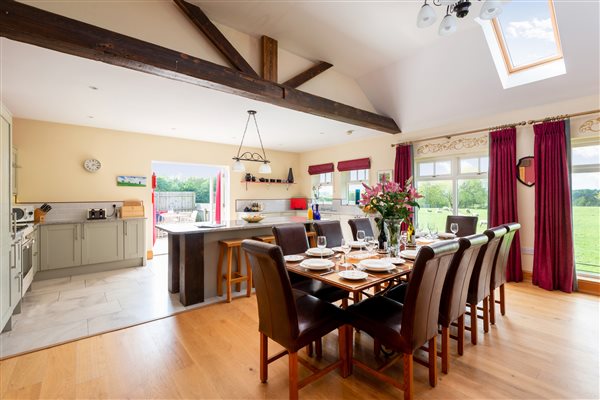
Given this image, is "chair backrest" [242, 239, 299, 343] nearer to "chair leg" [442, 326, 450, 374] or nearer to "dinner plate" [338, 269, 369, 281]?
"dinner plate" [338, 269, 369, 281]

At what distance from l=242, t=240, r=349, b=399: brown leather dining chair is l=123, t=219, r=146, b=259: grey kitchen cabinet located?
3.90m

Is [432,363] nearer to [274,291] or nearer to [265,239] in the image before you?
[274,291]

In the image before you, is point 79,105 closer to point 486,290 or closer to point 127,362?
point 127,362

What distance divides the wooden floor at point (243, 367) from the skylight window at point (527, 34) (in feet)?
10.1

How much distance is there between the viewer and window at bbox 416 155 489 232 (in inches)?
172

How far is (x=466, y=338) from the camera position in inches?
94.4

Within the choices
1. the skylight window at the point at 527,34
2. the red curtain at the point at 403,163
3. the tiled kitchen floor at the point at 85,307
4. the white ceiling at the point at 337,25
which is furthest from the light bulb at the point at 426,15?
the tiled kitchen floor at the point at 85,307

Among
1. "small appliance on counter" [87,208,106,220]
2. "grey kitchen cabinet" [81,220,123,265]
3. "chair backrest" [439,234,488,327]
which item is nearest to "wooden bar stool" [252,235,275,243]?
"chair backrest" [439,234,488,327]

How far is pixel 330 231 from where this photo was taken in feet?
10.1

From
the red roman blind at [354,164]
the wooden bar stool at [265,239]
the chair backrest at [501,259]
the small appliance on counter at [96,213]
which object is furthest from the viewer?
the red roman blind at [354,164]

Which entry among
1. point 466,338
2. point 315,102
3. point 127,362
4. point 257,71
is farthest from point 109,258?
point 466,338

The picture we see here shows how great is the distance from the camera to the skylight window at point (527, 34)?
9.96ft

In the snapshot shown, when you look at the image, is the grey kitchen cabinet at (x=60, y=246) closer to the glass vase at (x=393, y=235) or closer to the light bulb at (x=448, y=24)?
the glass vase at (x=393, y=235)

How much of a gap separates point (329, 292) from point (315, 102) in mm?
2459
